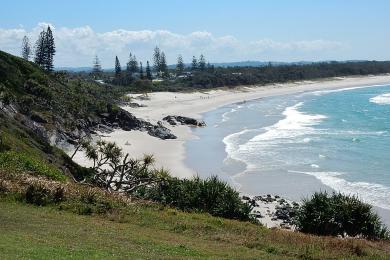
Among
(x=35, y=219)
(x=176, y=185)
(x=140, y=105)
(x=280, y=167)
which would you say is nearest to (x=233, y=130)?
(x=280, y=167)

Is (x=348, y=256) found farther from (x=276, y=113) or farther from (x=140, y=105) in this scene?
(x=140, y=105)

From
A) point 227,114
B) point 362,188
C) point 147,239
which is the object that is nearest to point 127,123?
point 227,114

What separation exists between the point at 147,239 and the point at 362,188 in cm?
2249

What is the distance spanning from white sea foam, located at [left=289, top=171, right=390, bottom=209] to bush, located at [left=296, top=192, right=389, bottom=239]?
9879mm

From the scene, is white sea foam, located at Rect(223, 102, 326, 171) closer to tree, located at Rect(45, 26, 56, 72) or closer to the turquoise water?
the turquoise water

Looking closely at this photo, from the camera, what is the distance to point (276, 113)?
270 ft

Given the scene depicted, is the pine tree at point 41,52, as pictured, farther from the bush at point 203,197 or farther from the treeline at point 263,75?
the bush at point 203,197

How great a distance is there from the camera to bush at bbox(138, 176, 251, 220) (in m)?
23.1

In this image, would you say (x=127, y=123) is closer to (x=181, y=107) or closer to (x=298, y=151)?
(x=298, y=151)

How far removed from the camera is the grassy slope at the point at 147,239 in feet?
43.9

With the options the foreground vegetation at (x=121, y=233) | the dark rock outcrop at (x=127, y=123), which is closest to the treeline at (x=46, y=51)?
the dark rock outcrop at (x=127, y=123)

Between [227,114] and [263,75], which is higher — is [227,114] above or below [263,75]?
below

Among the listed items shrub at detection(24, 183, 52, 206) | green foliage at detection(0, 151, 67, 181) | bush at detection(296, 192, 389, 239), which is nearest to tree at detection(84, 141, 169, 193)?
green foliage at detection(0, 151, 67, 181)

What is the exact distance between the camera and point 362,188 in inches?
1357
